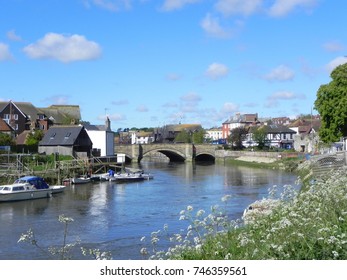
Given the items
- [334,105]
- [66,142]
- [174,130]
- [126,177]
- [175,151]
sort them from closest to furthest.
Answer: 1. [334,105]
2. [126,177]
3. [66,142]
4. [175,151]
5. [174,130]

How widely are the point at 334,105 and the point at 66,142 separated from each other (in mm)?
31595

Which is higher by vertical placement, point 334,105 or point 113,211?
point 334,105

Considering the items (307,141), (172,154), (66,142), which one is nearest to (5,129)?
(66,142)

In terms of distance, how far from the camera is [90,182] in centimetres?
5431

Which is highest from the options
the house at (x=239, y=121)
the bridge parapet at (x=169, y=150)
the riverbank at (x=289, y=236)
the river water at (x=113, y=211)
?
the house at (x=239, y=121)

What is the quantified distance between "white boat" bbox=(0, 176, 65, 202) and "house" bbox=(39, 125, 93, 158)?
20.5 metres

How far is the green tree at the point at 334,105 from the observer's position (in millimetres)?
44875

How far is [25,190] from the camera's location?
38.0 m

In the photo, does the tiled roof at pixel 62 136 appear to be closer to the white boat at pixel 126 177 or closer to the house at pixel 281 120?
the white boat at pixel 126 177

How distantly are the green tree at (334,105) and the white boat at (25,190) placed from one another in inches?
950

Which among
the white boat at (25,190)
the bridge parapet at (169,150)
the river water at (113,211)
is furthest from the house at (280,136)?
the white boat at (25,190)

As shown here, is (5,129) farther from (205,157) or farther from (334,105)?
(334,105)

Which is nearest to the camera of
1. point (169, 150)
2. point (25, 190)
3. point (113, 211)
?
point (113, 211)

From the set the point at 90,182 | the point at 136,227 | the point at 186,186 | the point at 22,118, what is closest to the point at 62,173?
the point at 90,182
